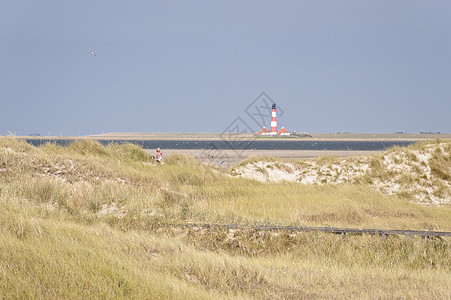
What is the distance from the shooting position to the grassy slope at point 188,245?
5.62m

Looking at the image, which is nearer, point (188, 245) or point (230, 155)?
point (188, 245)

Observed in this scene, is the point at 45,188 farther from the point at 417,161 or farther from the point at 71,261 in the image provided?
the point at 417,161

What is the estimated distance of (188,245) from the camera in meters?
8.43

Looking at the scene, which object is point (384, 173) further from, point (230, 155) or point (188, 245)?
point (230, 155)

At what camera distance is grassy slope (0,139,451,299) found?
5.62m

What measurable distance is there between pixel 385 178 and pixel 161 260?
620 inches

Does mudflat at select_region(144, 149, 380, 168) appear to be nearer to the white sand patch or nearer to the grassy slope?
the white sand patch

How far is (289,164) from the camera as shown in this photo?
24.3 meters

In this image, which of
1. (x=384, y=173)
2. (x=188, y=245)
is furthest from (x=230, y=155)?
(x=188, y=245)

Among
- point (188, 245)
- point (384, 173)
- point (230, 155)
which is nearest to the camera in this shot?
point (188, 245)

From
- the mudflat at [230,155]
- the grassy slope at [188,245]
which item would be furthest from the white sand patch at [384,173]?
the mudflat at [230,155]

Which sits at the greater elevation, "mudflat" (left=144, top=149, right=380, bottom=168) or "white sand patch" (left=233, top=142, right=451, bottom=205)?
"white sand patch" (left=233, top=142, right=451, bottom=205)

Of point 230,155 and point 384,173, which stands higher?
point 384,173

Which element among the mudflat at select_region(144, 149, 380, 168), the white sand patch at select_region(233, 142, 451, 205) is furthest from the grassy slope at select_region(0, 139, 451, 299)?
the mudflat at select_region(144, 149, 380, 168)
